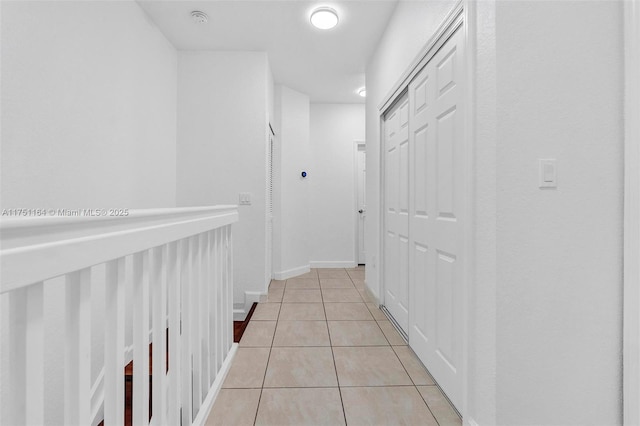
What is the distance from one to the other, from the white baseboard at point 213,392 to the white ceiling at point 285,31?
8.90 feet

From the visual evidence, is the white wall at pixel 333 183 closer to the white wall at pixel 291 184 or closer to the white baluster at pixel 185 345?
the white wall at pixel 291 184

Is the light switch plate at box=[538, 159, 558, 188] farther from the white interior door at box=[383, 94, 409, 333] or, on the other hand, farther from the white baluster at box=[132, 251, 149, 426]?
the white baluster at box=[132, 251, 149, 426]

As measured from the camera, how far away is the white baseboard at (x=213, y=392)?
1.34m

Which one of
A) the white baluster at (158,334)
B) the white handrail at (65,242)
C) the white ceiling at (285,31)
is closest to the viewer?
the white handrail at (65,242)

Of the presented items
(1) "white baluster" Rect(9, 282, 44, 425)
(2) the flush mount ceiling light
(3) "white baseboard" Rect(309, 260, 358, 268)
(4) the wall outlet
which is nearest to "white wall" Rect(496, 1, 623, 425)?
(1) "white baluster" Rect(9, 282, 44, 425)

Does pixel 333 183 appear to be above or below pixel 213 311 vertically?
above

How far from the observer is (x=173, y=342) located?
110cm

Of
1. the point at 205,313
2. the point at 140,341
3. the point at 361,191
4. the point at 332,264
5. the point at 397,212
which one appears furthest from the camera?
the point at 361,191

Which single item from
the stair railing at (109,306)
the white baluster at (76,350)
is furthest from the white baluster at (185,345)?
the white baluster at (76,350)

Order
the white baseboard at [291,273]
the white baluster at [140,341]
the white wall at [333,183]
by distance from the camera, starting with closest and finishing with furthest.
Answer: the white baluster at [140,341] → the white baseboard at [291,273] → the white wall at [333,183]

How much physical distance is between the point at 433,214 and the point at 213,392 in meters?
1.55

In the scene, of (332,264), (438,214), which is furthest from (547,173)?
(332,264)
